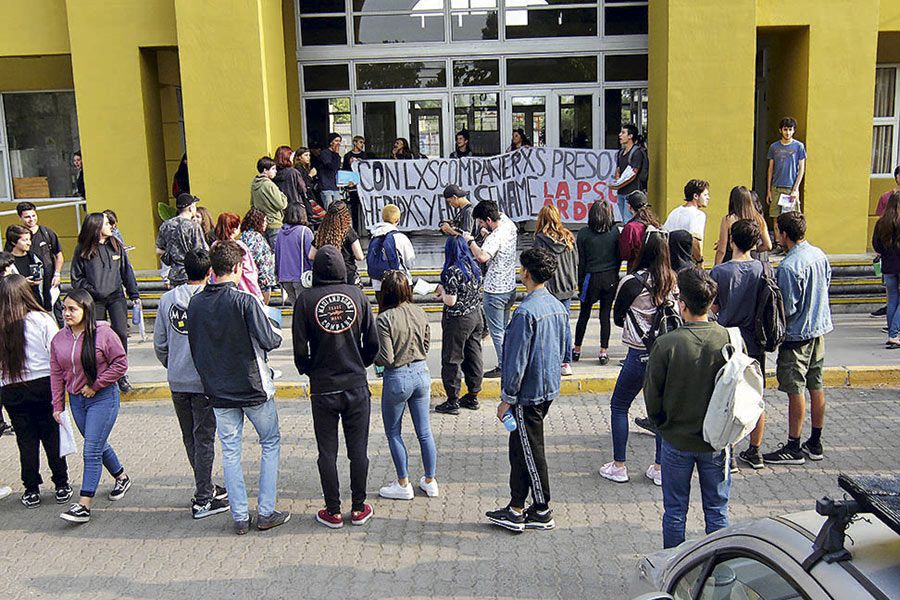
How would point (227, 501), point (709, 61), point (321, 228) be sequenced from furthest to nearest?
1. point (709, 61)
2. point (321, 228)
3. point (227, 501)

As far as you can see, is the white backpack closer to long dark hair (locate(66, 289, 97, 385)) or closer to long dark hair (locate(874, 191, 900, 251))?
long dark hair (locate(66, 289, 97, 385))

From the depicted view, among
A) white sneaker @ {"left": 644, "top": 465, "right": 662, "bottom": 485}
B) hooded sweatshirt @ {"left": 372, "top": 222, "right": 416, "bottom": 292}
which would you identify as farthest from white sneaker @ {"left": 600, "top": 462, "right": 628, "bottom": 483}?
hooded sweatshirt @ {"left": 372, "top": 222, "right": 416, "bottom": 292}

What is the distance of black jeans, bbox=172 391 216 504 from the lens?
20.4 ft

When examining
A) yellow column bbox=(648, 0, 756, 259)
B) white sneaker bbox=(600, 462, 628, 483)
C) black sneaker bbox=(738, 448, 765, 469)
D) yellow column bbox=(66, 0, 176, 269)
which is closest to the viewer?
white sneaker bbox=(600, 462, 628, 483)

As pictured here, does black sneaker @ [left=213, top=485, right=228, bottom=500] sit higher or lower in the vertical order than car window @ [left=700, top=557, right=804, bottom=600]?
lower

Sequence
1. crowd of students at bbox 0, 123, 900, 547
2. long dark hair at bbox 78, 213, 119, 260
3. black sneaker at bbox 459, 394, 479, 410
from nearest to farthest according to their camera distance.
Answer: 1. crowd of students at bbox 0, 123, 900, 547
2. black sneaker at bbox 459, 394, 479, 410
3. long dark hair at bbox 78, 213, 119, 260

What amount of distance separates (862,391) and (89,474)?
24.0 feet

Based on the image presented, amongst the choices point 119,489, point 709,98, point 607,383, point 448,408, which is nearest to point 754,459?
point 607,383

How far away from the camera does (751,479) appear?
6.52m

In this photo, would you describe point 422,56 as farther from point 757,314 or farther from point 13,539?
point 13,539

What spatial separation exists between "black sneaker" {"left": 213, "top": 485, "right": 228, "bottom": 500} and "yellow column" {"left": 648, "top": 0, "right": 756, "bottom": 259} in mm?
8747

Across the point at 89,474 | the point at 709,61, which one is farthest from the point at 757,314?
the point at 709,61

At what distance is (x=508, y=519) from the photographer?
5816mm

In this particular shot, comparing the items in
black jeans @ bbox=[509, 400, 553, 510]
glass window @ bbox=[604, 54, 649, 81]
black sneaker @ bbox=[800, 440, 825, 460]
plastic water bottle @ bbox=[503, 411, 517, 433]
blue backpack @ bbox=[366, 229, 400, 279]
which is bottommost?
black sneaker @ bbox=[800, 440, 825, 460]
